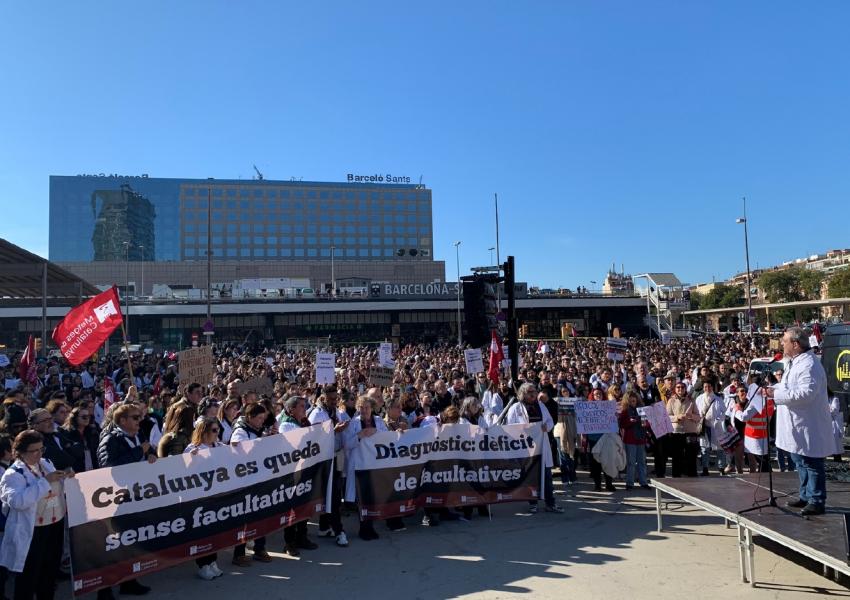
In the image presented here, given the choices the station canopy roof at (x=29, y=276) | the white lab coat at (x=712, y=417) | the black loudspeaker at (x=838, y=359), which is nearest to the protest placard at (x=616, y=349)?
the black loudspeaker at (x=838, y=359)

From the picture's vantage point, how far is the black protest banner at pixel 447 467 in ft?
24.2

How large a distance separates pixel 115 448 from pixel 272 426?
8.56 ft

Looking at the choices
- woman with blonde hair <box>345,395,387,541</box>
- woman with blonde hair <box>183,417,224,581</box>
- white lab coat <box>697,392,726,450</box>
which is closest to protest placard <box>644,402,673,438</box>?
Answer: white lab coat <box>697,392,726,450</box>

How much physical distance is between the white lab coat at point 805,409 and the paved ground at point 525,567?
135 cm

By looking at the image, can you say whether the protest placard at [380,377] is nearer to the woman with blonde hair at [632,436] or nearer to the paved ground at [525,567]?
the paved ground at [525,567]

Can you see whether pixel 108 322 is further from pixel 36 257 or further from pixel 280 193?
pixel 280 193

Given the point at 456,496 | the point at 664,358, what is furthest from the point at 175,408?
the point at 664,358

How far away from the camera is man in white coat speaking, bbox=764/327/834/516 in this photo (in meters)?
5.37

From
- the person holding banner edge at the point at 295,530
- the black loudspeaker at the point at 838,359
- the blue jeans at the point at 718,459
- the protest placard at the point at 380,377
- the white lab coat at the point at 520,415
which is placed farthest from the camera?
the protest placard at the point at 380,377

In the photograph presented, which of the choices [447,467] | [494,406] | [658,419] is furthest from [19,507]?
[658,419]

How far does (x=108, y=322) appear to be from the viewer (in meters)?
10.0

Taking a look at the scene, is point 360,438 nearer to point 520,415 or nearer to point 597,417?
point 520,415

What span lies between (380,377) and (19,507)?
8.68 m

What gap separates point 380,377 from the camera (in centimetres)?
1319
